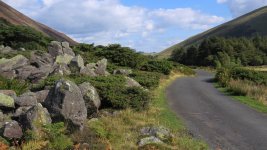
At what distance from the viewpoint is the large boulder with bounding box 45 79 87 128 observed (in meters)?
13.6

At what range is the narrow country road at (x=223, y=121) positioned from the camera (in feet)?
43.9

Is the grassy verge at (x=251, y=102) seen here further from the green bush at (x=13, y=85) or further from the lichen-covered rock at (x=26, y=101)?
the green bush at (x=13, y=85)

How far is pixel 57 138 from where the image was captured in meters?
11.6

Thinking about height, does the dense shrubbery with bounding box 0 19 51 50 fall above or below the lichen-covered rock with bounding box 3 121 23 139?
above

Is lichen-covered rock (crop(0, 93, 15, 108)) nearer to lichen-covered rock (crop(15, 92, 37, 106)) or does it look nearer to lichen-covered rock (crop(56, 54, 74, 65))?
lichen-covered rock (crop(15, 92, 37, 106))

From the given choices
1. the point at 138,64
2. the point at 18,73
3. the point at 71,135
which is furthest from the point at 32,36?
the point at 71,135

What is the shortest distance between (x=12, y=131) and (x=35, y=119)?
0.67 m

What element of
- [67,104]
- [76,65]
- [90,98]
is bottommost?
[90,98]

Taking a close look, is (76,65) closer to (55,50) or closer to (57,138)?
(55,50)

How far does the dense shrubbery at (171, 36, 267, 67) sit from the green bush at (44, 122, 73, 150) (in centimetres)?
7242

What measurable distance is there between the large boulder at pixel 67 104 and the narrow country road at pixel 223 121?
11.4 ft

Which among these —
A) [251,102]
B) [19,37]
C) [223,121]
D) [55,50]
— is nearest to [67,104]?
[223,121]

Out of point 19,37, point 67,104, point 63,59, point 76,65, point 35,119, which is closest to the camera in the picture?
point 35,119

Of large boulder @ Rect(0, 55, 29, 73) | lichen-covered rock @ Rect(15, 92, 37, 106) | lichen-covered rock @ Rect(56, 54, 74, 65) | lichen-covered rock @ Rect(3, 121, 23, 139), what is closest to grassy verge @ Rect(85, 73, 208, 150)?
lichen-covered rock @ Rect(3, 121, 23, 139)
